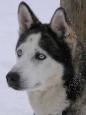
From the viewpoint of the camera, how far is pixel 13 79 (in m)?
3.77

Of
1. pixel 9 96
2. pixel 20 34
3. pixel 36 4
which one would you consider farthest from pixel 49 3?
pixel 20 34

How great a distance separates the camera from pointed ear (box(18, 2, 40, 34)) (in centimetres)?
414

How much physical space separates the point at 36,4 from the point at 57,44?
8154mm

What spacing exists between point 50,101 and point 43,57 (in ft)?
1.36

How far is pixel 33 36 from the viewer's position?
13.3 ft

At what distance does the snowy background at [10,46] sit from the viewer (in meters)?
6.01

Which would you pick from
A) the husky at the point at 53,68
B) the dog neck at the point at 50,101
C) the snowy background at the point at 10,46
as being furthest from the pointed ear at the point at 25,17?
the snowy background at the point at 10,46

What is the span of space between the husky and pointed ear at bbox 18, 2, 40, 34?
0.17 metres

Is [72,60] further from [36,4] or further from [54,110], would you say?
[36,4]

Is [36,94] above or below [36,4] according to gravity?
above

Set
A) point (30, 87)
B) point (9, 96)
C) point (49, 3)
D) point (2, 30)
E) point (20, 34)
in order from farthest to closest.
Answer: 1. point (49, 3)
2. point (2, 30)
3. point (9, 96)
4. point (20, 34)
5. point (30, 87)

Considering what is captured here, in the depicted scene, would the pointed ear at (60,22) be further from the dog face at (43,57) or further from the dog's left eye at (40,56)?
the dog's left eye at (40,56)

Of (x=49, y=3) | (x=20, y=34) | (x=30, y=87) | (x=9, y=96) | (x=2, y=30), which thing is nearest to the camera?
(x=30, y=87)

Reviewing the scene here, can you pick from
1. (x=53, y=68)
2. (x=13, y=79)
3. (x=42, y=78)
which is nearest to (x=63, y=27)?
(x=53, y=68)
